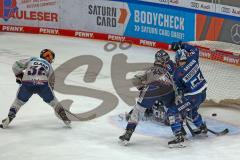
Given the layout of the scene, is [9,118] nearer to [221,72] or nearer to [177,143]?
[177,143]

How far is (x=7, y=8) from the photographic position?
74.1 feet

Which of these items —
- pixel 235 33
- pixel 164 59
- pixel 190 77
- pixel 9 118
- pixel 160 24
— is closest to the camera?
pixel 164 59

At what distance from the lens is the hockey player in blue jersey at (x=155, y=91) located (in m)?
9.00

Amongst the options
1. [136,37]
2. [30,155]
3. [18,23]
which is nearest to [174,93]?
[30,155]

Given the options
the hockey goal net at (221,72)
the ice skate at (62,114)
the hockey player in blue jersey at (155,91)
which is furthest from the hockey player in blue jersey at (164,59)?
the hockey goal net at (221,72)

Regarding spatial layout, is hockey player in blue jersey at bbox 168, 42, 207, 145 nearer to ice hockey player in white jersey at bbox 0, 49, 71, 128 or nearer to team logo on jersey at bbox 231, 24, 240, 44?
ice hockey player in white jersey at bbox 0, 49, 71, 128

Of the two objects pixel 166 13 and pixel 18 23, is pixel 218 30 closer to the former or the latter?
pixel 166 13

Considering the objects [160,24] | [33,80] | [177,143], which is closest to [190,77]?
[177,143]

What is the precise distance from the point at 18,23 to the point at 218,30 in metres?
8.89

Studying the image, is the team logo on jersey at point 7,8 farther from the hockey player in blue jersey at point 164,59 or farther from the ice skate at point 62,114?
the hockey player in blue jersey at point 164,59

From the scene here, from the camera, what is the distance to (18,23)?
22.5 meters

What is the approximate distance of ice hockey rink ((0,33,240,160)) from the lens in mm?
8477

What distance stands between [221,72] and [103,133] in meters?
4.64

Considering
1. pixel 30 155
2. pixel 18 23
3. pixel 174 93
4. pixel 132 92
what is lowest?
pixel 18 23
